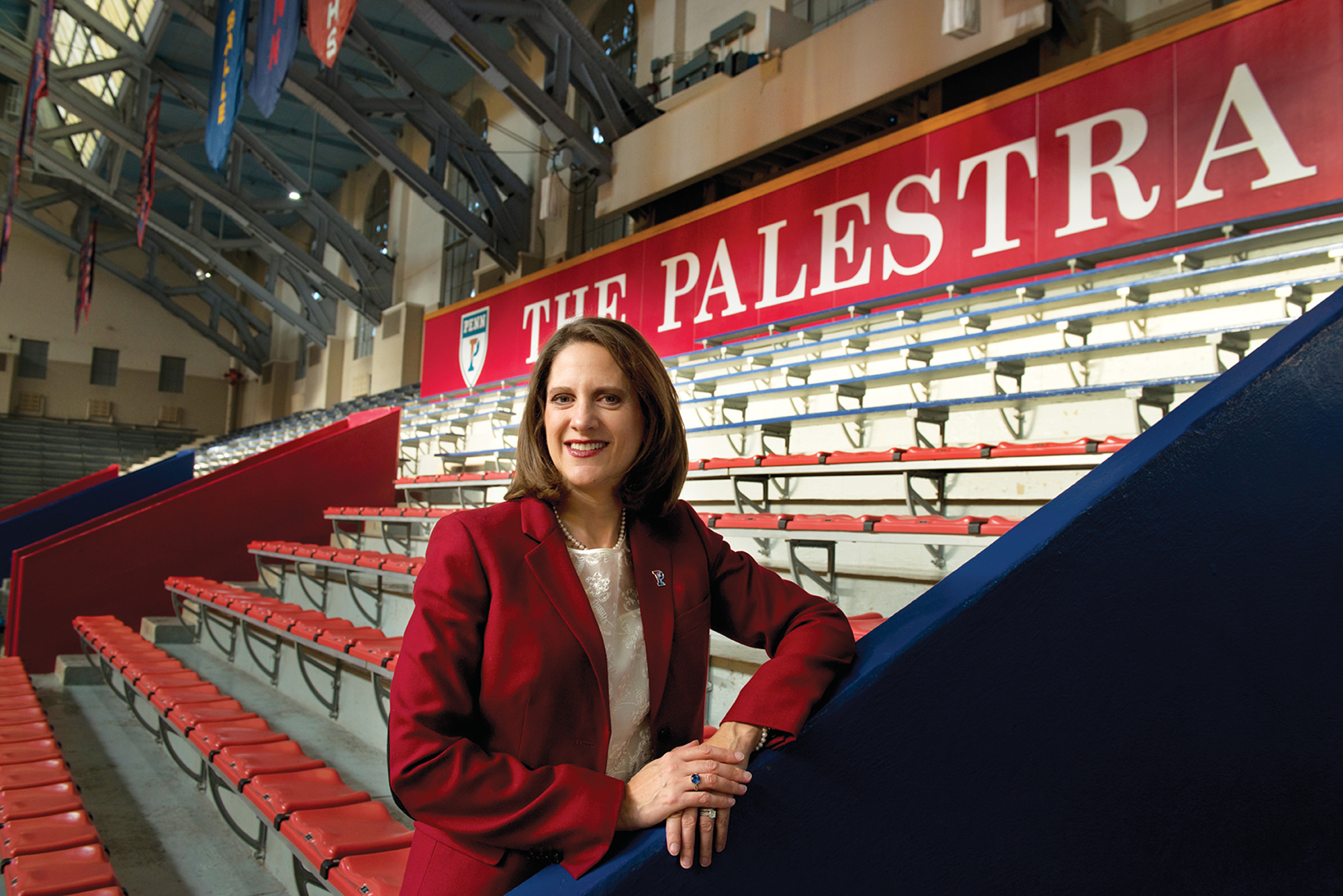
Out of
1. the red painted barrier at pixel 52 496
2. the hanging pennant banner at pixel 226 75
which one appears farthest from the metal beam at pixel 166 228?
the hanging pennant banner at pixel 226 75

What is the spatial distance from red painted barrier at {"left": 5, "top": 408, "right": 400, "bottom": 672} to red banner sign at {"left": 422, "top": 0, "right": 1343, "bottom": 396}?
2679 mm

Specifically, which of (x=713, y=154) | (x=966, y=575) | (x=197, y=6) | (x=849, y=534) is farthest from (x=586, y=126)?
(x=966, y=575)

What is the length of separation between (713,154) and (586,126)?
11.5 feet

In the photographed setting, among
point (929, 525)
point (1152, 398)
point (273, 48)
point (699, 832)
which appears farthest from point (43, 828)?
point (273, 48)

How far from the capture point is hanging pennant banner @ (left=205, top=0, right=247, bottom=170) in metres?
5.86

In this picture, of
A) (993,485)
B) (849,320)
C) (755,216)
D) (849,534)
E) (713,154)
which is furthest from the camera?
(713,154)

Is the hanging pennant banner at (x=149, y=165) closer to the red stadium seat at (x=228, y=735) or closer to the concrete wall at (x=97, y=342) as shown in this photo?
the concrete wall at (x=97, y=342)

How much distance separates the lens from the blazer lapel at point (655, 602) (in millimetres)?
848

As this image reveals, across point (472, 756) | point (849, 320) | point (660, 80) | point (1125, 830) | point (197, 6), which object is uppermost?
point (197, 6)

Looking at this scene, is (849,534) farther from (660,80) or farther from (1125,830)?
(660,80)

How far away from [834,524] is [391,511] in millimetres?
3004

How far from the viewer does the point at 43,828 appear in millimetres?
1745

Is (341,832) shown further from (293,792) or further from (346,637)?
(346,637)

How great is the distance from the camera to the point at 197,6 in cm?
867
